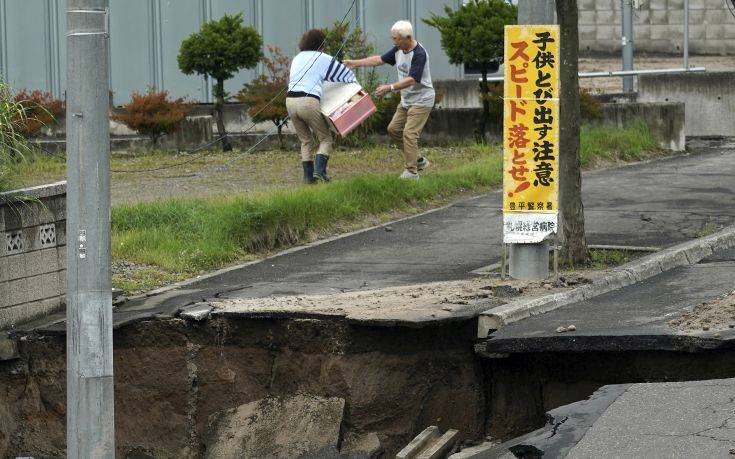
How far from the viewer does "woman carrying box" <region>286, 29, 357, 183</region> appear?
14.2 meters

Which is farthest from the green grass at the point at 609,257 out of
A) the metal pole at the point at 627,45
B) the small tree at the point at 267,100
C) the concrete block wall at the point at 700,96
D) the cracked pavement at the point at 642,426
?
the metal pole at the point at 627,45

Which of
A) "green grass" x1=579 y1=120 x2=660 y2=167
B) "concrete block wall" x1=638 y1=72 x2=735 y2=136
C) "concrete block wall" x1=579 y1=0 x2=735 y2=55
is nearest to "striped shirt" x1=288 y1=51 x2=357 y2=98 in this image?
"green grass" x1=579 y1=120 x2=660 y2=167

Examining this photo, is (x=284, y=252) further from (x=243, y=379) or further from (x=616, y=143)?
(x=616, y=143)

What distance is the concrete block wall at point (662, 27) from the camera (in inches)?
A: 992

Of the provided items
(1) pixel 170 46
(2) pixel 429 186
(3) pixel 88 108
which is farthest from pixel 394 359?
(1) pixel 170 46

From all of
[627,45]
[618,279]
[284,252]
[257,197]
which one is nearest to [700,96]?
[627,45]

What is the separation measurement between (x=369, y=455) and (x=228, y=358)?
133 centimetres

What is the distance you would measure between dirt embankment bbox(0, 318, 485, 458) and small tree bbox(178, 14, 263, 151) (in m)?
9.65

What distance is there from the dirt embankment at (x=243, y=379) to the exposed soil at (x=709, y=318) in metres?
1.41

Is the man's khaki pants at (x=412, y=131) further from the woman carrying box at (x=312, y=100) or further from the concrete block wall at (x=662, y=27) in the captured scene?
the concrete block wall at (x=662, y=27)

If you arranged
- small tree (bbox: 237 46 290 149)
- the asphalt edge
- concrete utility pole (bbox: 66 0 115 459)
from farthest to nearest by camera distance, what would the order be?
small tree (bbox: 237 46 290 149), the asphalt edge, concrete utility pole (bbox: 66 0 115 459)

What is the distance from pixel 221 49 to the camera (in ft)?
61.6

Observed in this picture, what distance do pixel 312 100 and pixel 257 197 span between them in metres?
2.19

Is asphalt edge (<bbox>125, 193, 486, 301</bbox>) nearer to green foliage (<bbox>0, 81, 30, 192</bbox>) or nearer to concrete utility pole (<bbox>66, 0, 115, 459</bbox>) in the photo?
green foliage (<bbox>0, 81, 30, 192</bbox>)
